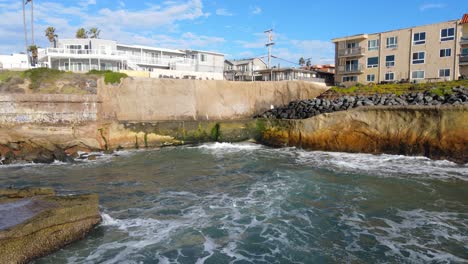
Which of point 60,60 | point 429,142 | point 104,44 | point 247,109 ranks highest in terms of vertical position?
point 104,44

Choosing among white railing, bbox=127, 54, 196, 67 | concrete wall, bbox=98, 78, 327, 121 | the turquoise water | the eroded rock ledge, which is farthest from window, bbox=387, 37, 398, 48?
the eroded rock ledge

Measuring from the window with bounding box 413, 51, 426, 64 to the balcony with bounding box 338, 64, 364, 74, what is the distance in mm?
6519

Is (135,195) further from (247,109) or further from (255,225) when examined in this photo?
(247,109)

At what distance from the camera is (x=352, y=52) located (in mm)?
43062

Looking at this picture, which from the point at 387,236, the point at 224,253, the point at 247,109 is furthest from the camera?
the point at 247,109

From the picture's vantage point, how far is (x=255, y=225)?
27.8ft

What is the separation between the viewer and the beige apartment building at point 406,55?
3453 cm

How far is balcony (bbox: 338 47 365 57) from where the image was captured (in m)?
42.1

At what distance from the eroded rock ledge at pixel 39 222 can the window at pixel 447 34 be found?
39.9m

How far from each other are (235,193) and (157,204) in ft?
9.11

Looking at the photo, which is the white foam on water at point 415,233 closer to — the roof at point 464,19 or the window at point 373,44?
the roof at point 464,19

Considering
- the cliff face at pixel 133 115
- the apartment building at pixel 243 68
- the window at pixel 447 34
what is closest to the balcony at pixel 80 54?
the cliff face at pixel 133 115

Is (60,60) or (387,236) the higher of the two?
(60,60)

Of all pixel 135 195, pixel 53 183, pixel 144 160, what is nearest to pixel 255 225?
pixel 135 195
